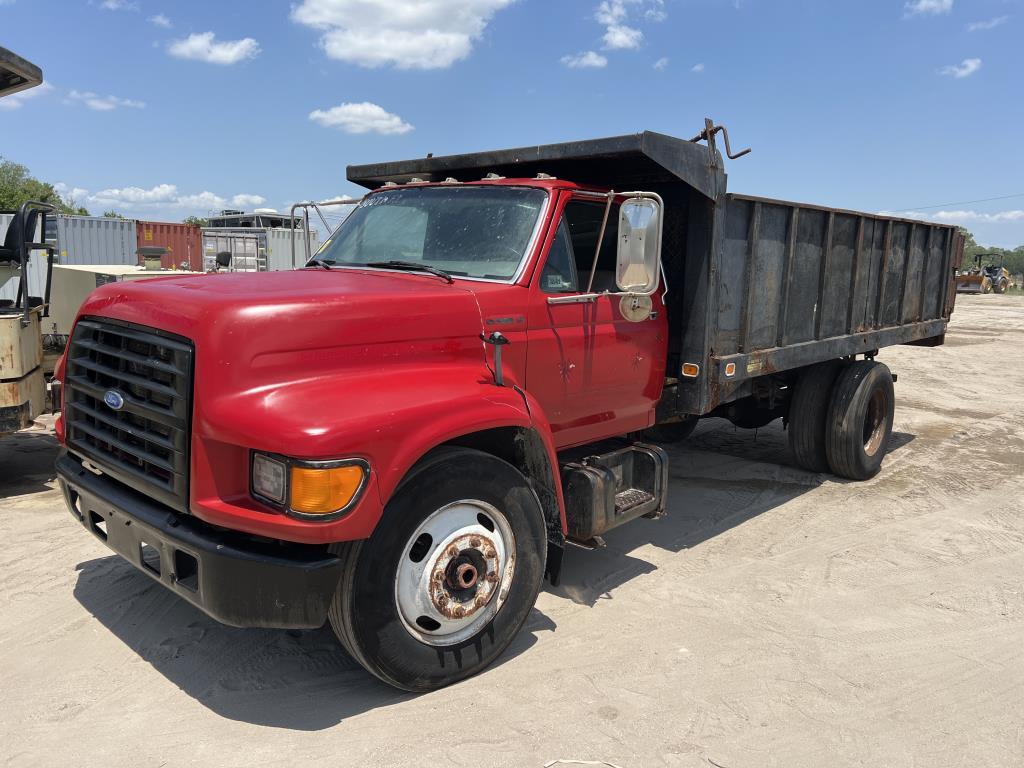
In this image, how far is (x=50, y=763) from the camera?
285 centimetres

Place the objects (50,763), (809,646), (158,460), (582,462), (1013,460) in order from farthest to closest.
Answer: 1. (1013,460)
2. (582,462)
3. (809,646)
4. (158,460)
5. (50,763)

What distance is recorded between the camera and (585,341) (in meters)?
4.18

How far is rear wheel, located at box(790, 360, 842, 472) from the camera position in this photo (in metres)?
6.75

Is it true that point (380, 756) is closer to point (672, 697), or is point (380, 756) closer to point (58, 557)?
point (672, 697)

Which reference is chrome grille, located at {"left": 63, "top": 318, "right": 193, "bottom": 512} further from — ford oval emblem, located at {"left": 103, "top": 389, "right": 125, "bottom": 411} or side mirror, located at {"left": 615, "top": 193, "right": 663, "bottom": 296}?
side mirror, located at {"left": 615, "top": 193, "right": 663, "bottom": 296}

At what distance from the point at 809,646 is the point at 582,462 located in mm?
1474

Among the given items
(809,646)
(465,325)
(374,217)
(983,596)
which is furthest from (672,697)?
(374,217)

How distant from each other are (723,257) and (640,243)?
1.25 m

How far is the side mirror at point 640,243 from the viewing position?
3.81 meters

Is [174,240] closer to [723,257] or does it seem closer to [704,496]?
[704,496]

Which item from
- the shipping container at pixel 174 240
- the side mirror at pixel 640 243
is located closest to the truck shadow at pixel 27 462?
the side mirror at pixel 640 243

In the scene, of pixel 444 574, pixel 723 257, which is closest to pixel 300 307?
pixel 444 574

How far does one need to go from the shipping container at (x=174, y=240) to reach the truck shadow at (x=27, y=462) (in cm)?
1777

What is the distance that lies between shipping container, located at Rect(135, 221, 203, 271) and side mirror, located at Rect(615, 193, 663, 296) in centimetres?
2289
